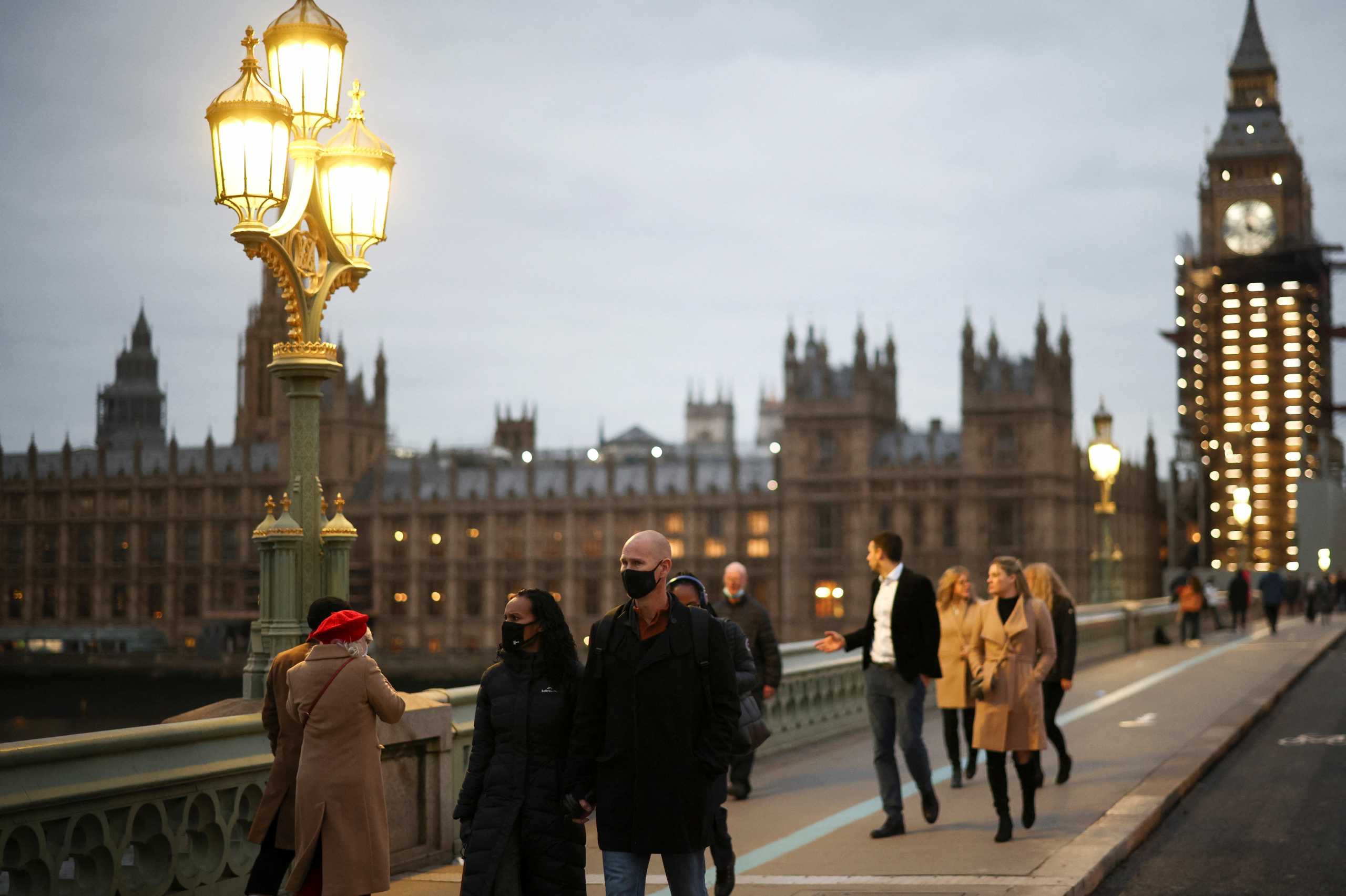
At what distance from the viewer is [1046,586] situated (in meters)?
12.9

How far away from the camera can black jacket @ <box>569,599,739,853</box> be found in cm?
613

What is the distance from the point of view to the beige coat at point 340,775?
6.67 metres

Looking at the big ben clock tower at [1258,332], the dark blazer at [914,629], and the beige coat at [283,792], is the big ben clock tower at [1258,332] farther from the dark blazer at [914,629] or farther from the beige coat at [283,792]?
the beige coat at [283,792]

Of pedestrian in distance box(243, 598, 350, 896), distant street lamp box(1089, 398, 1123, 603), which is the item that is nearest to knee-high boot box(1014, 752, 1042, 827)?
pedestrian in distance box(243, 598, 350, 896)

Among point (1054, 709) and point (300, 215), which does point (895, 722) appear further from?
point (300, 215)

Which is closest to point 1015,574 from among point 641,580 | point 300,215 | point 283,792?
point 641,580

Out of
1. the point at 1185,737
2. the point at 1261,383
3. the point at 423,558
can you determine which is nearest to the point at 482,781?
the point at 1185,737

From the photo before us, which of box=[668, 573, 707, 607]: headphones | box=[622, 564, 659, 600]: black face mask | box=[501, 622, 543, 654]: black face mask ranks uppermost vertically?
box=[622, 564, 659, 600]: black face mask

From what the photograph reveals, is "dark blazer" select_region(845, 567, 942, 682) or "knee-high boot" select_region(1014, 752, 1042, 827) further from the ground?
"dark blazer" select_region(845, 567, 942, 682)

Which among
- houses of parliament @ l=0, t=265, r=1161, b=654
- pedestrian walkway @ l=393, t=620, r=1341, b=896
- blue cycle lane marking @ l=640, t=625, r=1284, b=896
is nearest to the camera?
pedestrian walkway @ l=393, t=620, r=1341, b=896

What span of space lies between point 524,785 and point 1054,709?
794 centimetres

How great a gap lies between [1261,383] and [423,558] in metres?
85.8

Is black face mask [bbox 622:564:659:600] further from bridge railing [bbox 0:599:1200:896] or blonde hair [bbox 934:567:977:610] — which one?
blonde hair [bbox 934:567:977:610]

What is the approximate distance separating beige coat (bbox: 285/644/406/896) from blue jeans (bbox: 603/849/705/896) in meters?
1.19
